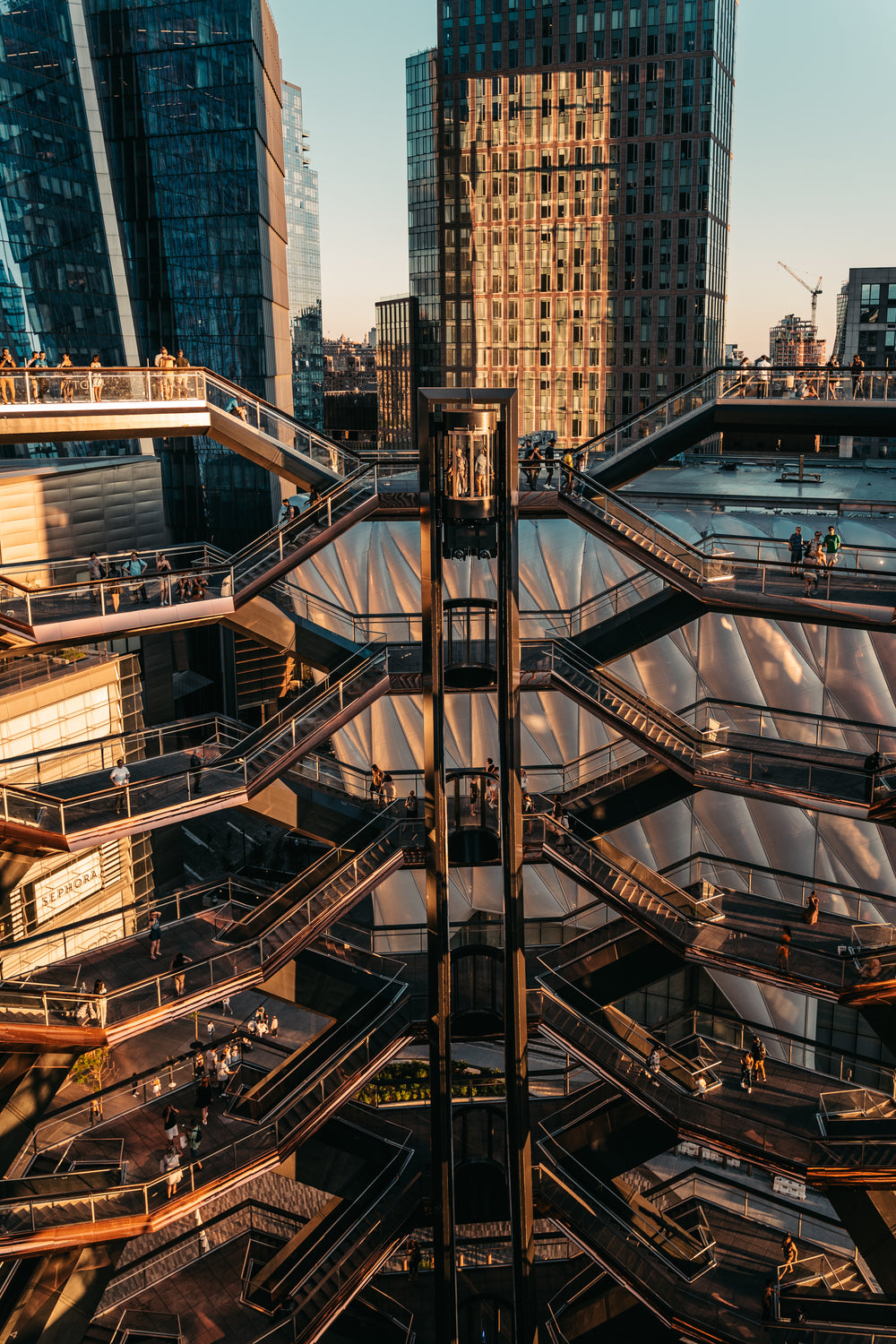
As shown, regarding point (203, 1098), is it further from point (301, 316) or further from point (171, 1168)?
point (301, 316)

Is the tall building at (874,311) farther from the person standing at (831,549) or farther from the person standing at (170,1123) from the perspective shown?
the person standing at (170,1123)

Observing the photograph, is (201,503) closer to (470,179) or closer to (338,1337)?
(338,1337)

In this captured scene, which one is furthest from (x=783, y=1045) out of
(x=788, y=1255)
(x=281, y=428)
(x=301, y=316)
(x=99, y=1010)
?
(x=301, y=316)

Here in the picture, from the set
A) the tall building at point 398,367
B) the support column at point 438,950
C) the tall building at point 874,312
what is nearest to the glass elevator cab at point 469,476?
the support column at point 438,950

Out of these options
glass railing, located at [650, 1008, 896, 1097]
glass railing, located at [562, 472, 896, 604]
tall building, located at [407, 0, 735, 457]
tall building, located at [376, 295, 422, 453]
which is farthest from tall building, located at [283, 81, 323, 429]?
glass railing, located at [562, 472, 896, 604]

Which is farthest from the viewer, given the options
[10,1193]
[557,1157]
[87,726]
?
[87,726]

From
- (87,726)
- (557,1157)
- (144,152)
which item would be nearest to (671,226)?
(144,152)
